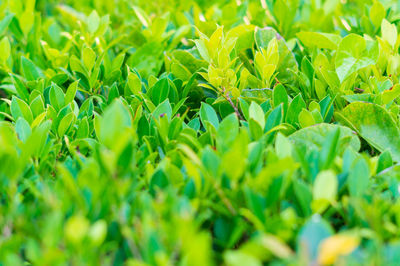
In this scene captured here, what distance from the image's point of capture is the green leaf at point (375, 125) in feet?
6.55

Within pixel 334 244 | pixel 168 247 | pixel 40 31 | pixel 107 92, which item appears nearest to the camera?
pixel 334 244

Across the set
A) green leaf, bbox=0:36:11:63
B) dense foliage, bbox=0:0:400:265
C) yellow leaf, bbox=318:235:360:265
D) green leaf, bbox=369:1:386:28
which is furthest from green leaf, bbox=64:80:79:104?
green leaf, bbox=369:1:386:28

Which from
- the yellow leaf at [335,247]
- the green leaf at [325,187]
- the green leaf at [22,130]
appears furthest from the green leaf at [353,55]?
the green leaf at [22,130]

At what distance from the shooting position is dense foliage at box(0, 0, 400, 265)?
1.24m

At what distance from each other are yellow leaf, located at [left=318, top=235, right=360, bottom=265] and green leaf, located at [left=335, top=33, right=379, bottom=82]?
4.10ft

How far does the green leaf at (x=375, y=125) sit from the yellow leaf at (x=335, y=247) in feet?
3.20

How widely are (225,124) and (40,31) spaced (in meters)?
1.90

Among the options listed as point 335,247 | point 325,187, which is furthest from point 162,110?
point 335,247

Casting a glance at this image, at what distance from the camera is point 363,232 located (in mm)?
1303

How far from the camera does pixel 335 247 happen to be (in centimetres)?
110

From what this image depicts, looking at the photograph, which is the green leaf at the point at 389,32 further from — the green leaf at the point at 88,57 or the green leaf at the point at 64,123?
the green leaf at the point at 64,123

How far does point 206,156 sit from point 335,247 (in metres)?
0.51

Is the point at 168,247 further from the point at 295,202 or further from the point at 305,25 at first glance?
the point at 305,25

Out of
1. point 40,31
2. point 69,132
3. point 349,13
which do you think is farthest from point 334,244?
point 349,13
